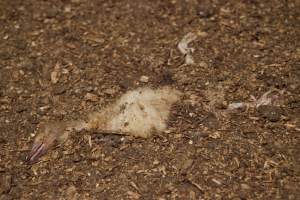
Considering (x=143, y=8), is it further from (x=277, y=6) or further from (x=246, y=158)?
(x=246, y=158)

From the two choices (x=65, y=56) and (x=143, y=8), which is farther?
(x=143, y=8)

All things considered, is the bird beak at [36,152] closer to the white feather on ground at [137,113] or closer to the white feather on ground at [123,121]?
the white feather on ground at [123,121]

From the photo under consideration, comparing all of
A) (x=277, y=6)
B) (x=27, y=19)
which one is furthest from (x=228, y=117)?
(x=27, y=19)

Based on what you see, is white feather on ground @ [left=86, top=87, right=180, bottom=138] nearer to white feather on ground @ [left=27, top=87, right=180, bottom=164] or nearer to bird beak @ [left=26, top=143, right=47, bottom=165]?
white feather on ground @ [left=27, top=87, right=180, bottom=164]

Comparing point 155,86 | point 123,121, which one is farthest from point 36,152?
point 155,86

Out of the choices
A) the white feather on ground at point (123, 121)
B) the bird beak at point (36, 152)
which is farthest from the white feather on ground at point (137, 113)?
the bird beak at point (36, 152)

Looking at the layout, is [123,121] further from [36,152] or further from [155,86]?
[36,152]

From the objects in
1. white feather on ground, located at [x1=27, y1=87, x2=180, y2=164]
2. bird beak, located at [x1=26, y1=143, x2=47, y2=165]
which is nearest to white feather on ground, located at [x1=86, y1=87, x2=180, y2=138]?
white feather on ground, located at [x1=27, y1=87, x2=180, y2=164]

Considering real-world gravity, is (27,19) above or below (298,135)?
above
